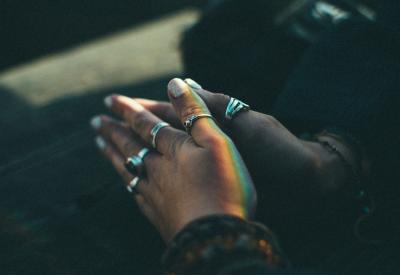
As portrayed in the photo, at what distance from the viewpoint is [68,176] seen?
913 mm

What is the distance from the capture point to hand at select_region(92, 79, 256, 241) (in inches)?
19.9

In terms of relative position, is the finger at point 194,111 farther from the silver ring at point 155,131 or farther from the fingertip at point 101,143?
the fingertip at point 101,143

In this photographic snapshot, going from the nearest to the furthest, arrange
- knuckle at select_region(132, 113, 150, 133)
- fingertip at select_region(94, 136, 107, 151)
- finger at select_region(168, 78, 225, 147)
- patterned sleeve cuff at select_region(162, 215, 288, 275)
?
patterned sleeve cuff at select_region(162, 215, 288, 275)
finger at select_region(168, 78, 225, 147)
knuckle at select_region(132, 113, 150, 133)
fingertip at select_region(94, 136, 107, 151)

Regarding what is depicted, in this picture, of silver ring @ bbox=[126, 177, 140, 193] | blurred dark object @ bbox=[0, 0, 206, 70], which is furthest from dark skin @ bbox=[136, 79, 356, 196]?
blurred dark object @ bbox=[0, 0, 206, 70]

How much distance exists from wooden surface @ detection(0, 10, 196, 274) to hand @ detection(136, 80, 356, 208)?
0.23 m

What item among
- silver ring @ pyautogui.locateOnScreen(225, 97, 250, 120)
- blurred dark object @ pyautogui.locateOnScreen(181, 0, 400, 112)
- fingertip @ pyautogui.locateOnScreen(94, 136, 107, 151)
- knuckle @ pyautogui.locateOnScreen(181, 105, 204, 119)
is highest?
blurred dark object @ pyautogui.locateOnScreen(181, 0, 400, 112)

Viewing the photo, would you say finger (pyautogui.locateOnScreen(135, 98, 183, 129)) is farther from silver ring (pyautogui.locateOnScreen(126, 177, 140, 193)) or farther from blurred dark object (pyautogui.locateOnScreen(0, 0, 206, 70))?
blurred dark object (pyautogui.locateOnScreen(0, 0, 206, 70))

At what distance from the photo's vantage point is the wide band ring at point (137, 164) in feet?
2.45

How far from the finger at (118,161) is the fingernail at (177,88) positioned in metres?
0.18

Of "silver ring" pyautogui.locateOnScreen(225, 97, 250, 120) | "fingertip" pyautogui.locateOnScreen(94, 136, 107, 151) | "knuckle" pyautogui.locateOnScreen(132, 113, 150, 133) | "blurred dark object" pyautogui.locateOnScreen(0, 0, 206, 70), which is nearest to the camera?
"silver ring" pyautogui.locateOnScreen(225, 97, 250, 120)

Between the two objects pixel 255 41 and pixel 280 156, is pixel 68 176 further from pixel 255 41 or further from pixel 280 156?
pixel 255 41

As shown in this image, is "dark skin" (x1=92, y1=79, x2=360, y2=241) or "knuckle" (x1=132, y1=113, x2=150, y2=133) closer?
"dark skin" (x1=92, y1=79, x2=360, y2=241)

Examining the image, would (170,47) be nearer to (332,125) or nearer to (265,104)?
(265,104)

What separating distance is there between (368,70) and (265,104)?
Answer: 25cm
